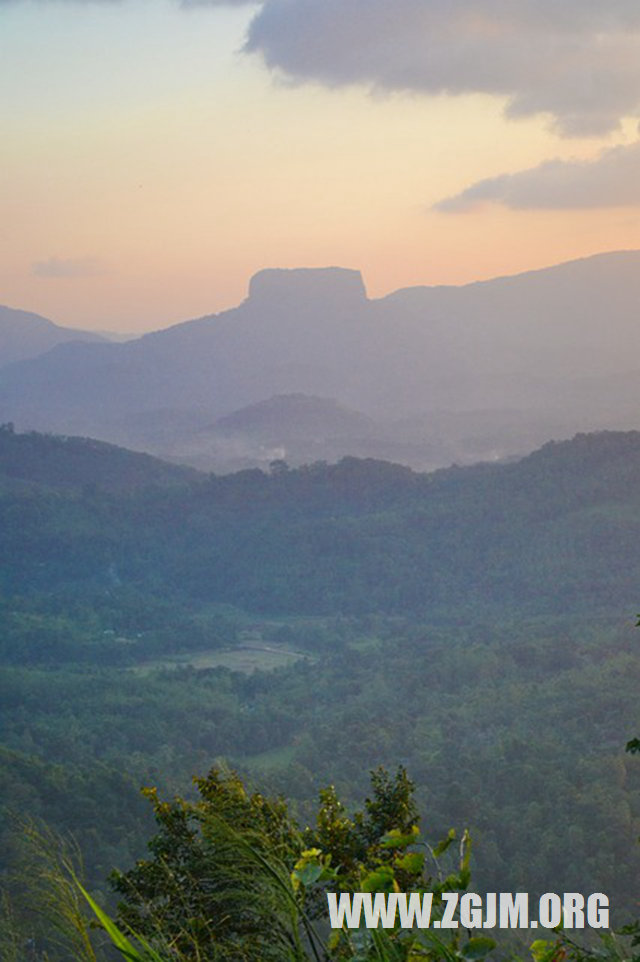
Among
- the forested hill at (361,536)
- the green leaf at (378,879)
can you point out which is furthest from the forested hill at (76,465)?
the green leaf at (378,879)

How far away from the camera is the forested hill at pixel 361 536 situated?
94.4 metres

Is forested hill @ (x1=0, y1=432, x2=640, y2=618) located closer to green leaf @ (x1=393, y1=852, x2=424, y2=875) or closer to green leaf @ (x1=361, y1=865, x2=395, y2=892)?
green leaf @ (x1=393, y1=852, x2=424, y2=875)

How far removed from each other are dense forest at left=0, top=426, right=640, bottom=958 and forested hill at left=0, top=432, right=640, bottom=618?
0.27m

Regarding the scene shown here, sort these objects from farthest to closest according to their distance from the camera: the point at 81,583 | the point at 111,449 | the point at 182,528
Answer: the point at 111,449 → the point at 182,528 → the point at 81,583

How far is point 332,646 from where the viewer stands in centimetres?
8306

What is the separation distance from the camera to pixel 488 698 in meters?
55.2

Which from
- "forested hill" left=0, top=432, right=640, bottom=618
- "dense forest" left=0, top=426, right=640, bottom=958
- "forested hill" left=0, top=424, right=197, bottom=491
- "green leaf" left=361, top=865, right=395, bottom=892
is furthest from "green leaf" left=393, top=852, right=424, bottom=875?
"forested hill" left=0, top=424, right=197, bottom=491

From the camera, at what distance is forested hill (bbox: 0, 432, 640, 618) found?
9438 centimetres

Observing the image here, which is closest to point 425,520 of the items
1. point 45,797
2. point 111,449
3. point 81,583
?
point 81,583

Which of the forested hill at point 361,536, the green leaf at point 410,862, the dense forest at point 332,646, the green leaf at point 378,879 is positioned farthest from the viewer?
the forested hill at point 361,536

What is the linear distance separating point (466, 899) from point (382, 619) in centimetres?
8996

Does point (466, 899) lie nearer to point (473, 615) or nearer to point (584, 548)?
point (473, 615)

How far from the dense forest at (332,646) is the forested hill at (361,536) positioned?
0.89 feet

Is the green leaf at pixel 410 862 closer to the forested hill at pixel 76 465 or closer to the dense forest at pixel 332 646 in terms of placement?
the dense forest at pixel 332 646
